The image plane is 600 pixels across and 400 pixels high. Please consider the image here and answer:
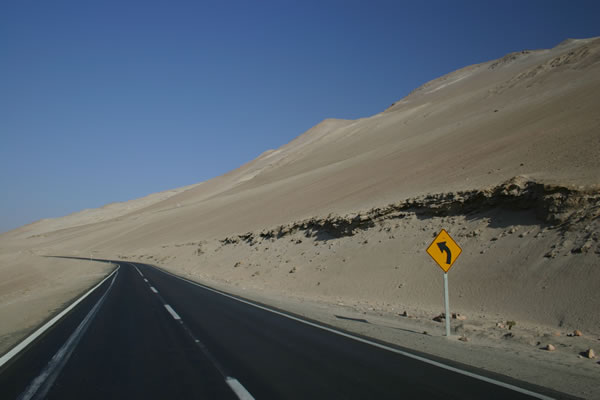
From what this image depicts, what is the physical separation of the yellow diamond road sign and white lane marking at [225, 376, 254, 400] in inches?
199

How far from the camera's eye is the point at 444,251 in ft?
27.9

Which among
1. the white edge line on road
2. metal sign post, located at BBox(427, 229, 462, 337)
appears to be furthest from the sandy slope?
metal sign post, located at BBox(427, 229, 462, 337)

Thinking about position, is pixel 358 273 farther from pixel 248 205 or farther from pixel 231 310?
pixel 248 205

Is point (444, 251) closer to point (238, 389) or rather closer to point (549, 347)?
point (549, 347)

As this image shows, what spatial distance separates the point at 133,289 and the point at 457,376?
15.7 m

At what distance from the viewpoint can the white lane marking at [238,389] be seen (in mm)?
4534

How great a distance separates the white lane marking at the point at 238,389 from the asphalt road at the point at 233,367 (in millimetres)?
12

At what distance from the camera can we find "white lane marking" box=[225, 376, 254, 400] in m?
4.53

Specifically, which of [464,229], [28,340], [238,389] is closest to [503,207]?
[464,229]

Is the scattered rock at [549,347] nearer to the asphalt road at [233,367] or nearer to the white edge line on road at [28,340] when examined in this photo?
the asphalt road at [233,367]

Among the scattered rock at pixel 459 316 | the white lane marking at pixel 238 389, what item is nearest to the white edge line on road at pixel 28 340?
the white lane marking at pixel 238 389

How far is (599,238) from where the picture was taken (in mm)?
10703

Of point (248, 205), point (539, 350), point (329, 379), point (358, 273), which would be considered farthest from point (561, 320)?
point (248, 205)

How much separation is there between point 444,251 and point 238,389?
5400mm
